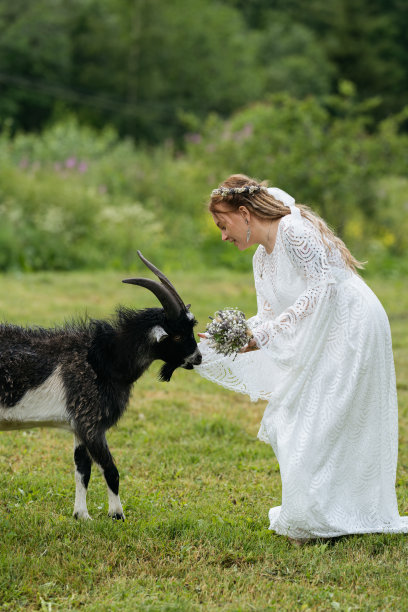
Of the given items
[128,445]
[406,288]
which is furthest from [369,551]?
[406,288]

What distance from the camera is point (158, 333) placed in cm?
459

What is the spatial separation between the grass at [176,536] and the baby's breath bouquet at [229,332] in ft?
3.69

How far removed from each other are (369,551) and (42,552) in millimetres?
1900

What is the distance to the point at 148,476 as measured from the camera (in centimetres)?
564

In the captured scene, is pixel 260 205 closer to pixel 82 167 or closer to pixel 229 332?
pixel 229 332

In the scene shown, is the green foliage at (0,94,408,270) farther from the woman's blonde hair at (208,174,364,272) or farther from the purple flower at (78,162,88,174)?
the woman's blonde hair at (208,174,364,272)

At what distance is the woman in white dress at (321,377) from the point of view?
14.7 ft

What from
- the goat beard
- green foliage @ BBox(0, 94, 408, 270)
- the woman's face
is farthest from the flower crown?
green foliage @ BBox(0, 94, 408, 270)

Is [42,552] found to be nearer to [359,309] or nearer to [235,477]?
[235,477]

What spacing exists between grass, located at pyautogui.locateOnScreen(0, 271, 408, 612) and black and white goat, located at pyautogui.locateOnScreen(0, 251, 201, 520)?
0.41 meters

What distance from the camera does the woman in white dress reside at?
4.47m

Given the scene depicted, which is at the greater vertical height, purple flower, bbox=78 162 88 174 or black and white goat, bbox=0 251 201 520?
black and white goat, bbox=0 251 201 520

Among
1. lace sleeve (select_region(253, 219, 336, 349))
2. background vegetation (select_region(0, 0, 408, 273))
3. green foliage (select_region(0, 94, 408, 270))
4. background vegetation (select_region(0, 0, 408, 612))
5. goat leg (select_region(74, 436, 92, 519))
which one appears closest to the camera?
background vegetation (select_region(0, 0, 408, 612))

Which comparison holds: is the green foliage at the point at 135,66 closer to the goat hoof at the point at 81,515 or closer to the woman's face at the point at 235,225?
the woman's face at the point at 235,225
